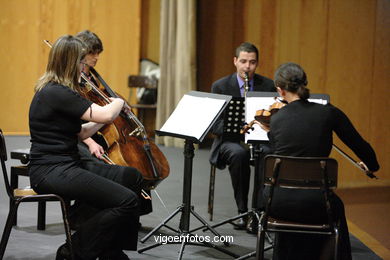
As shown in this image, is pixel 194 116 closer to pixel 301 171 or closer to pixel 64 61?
pixel 64 61

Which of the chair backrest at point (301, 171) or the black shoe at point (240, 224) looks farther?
the black shoe at point (240, 224)

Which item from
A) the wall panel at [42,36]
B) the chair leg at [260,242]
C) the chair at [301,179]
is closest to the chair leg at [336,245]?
the chair at [301,179]

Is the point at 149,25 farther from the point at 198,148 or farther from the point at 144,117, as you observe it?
the point at 198,148

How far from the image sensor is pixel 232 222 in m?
4.62

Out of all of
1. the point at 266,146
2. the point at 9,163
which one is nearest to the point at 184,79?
the point at 9,163

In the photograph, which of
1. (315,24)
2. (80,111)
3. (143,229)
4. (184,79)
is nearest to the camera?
(80,111)

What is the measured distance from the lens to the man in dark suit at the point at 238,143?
15.1 ft

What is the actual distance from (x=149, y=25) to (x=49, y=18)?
130cm

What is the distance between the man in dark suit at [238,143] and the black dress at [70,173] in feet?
4.54

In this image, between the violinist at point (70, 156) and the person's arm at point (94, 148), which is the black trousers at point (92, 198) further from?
the person's arm at point (94, 148)

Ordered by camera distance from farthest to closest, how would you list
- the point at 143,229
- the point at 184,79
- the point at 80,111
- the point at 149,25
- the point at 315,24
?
the point at 149,25 < the point at 184,79 < the point at 315,24 < the point at 143,229 < the point at 80,111

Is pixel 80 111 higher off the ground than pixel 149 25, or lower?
lower

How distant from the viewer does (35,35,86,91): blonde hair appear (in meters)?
3.31

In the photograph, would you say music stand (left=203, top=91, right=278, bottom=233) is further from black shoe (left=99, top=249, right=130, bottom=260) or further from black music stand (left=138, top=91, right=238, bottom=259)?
black shoe (left=99, top=249, right=130, bottom=260)
